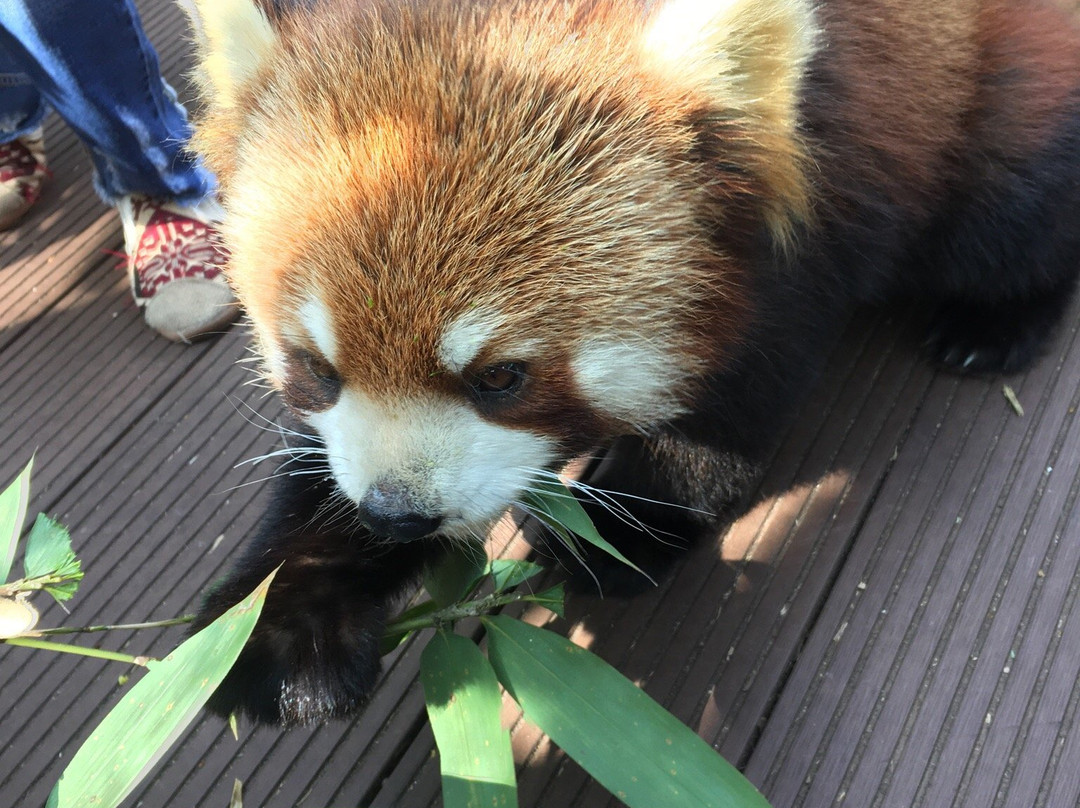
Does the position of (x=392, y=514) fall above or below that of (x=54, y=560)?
below

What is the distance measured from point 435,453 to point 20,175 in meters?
2.14

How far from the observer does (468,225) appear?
107 cm

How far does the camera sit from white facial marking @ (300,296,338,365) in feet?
3.68

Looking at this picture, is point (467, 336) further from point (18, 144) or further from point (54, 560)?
point (18, 144)

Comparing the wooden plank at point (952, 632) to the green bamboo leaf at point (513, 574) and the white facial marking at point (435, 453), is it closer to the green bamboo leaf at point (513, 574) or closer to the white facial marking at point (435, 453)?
the green bamboo leaf at point (513, 574)

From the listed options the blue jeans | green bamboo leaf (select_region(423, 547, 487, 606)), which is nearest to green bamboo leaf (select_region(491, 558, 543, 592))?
green bamboo leaf (select_region(423, 547, 487, 606))

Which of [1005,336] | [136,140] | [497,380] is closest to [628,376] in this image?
[497,380]

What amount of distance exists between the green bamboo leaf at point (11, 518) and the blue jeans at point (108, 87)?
3.43ft

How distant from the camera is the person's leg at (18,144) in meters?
2.49

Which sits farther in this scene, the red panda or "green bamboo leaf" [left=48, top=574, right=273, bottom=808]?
the red panda

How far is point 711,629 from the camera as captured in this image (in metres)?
1.56

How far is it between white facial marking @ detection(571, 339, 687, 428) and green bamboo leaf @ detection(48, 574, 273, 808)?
1.67 ft

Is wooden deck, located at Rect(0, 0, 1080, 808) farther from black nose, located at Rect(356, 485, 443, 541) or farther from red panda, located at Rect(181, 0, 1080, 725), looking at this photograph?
black nose, located at Rect(356, 485, 443, 541)

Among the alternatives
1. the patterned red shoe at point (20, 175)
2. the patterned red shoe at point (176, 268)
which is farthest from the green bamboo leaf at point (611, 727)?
the patterned red shoe at point (20, 175)
